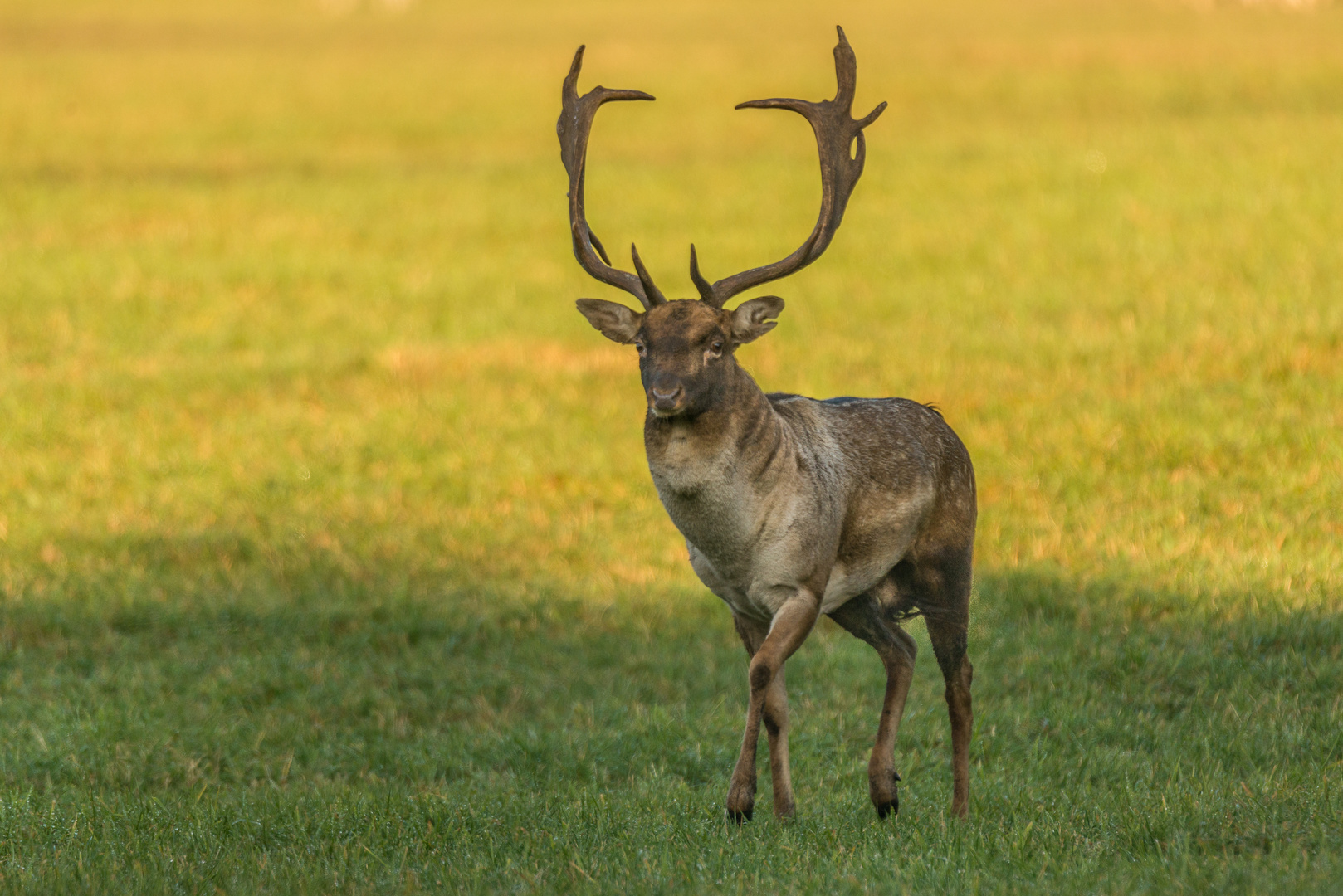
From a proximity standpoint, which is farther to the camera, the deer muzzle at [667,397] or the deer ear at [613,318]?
the deer ear at [613,318]

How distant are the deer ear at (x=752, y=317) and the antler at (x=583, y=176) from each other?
34cm

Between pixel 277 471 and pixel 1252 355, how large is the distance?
894 cm

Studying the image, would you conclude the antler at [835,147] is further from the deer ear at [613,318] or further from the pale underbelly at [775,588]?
the pale underbelly at [775,588]

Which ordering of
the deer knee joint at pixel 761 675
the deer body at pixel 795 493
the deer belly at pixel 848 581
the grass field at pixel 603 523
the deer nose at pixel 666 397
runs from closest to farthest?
the deer nose at pixel 666 397
the deer knee joint at pixel 761 675
the deer body at pixel 795 493
the grass field at pixel 603 523
the deer belly at pixel 848 581

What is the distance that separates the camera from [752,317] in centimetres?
689

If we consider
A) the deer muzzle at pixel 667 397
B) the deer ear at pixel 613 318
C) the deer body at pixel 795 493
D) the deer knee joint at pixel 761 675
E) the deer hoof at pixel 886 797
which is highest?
the deer ear at pixel 613 318

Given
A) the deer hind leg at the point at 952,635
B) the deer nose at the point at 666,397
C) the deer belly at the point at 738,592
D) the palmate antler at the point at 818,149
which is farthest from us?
Answer: the deer hind leg at the point at 952,635

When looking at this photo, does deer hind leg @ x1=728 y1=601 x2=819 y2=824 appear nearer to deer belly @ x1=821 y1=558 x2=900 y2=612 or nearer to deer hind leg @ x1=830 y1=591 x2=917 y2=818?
deer belly @ x1=821 y1=558 x2=900 y2=612

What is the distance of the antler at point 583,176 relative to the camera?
700cm

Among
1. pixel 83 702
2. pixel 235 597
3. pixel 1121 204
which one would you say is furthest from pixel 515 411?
pixel 1121 204

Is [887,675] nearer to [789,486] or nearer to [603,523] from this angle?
[789,486]

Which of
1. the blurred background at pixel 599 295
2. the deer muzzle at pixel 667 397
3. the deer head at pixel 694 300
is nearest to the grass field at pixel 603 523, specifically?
the blurred background at pixel 599 295

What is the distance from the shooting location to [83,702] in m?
9.63

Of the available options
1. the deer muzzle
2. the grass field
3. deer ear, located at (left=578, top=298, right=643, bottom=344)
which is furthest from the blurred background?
the deer muzzle
